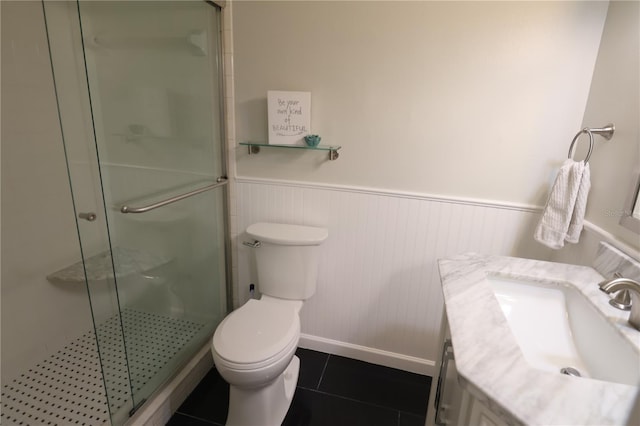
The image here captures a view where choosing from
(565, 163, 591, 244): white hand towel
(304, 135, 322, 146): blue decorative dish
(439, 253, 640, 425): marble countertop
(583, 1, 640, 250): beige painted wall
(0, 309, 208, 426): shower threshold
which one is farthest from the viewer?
(304, 135, 322, 146): blue decorative dish

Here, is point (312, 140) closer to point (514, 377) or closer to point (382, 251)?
point (382, 251)

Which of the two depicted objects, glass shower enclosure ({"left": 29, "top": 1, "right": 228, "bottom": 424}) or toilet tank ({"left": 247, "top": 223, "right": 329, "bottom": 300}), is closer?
glass shower enclosure ({"left": 29, "top": 1, "right": 228, "bottom": 424})

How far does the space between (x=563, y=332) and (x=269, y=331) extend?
106 centimetres

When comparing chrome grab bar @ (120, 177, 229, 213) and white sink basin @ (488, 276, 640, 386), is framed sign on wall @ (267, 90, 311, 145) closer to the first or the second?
chrome grab bar @ (120, 177, 229, 213)

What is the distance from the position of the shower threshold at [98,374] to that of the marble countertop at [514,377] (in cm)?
136

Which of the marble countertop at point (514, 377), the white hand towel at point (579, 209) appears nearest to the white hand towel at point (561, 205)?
the white hand towel at point (579, 209)

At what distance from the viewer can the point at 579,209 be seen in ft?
4.22

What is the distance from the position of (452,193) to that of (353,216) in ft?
1.66

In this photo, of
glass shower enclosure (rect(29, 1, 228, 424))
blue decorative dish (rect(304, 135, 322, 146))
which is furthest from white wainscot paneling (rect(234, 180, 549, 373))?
glass shower enclosure (rect(29, 1, 228, 424))

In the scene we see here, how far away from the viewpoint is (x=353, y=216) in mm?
1782

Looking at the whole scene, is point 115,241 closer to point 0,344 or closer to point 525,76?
point 0,344

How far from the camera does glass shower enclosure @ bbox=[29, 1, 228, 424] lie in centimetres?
135

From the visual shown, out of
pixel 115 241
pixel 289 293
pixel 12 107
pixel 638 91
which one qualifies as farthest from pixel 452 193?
pixel 12 107

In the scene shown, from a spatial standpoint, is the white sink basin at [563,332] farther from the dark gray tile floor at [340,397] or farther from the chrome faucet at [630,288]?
the dark gray tile floor at [340,397]
